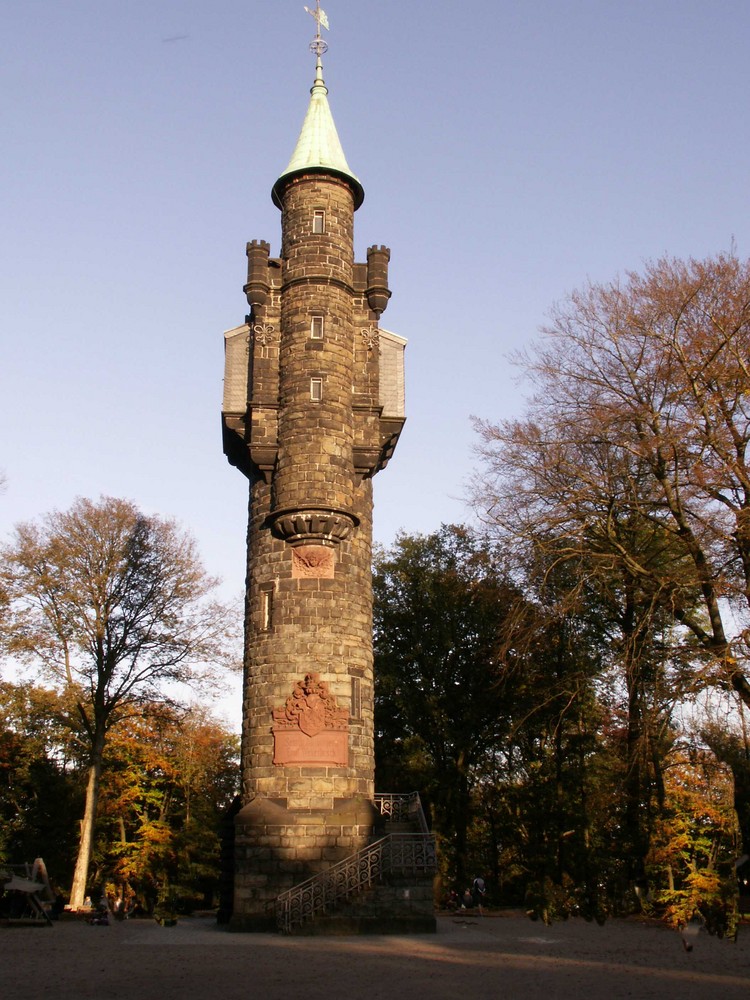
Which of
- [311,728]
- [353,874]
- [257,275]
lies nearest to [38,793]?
[311,728]

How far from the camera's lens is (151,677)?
3028cm

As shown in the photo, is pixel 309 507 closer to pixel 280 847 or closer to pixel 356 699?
pixel 356 699

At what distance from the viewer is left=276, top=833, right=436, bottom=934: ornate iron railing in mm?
18719

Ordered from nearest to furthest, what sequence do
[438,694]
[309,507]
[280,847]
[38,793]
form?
[280,847] < [309,507] < [438,694] < [38,793]

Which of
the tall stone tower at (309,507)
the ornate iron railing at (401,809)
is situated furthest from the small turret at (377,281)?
the ornate iron railing at (401,809)

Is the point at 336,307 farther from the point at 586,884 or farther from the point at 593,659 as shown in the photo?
the point at 586,884

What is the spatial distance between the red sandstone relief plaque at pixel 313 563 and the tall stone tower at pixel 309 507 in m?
0.03

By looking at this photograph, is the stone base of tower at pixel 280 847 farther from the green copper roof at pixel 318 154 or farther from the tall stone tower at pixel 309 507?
the green copper roof at pixel 318 154

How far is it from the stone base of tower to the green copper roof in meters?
15.3

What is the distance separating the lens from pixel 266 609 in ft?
71.1

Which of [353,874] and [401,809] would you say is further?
[401,809]

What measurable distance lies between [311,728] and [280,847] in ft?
8.01

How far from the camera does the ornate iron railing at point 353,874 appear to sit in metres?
18.7

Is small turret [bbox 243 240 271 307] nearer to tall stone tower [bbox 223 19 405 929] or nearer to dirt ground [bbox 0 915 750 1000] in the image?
tall stone tower [bbox 223 19 405 929]
